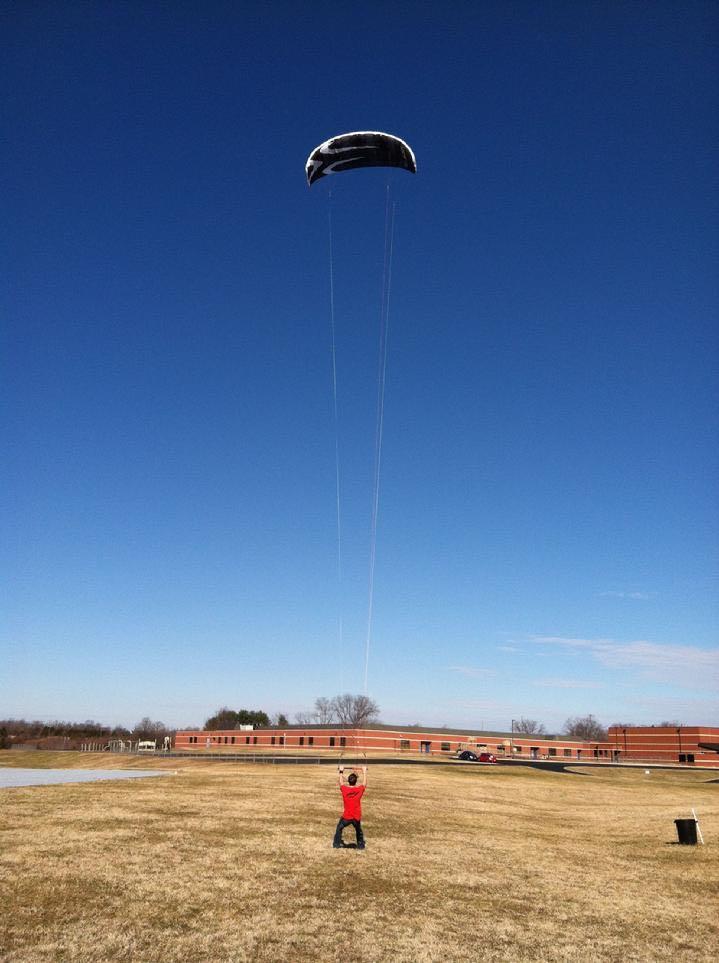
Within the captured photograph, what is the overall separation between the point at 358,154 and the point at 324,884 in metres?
20.7

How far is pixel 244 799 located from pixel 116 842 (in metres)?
11.8

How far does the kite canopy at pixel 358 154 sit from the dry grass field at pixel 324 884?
2033cm

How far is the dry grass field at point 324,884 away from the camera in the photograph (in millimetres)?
11414

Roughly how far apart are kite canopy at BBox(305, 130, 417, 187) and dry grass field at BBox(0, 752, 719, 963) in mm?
20328

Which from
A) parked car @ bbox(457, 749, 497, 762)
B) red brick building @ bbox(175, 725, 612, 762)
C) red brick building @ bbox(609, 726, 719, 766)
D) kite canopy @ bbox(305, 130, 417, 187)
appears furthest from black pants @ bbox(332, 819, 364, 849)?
red brick building @ bbox(609, 726, 719, 766)

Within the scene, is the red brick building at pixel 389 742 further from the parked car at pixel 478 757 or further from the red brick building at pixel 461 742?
the parked car at pixel 478 757

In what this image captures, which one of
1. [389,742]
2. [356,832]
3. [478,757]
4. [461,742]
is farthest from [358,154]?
[461,742]

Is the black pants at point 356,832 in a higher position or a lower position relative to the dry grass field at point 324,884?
higher

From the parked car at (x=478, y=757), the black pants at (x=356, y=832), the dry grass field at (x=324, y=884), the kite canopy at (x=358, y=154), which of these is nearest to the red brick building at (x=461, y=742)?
the parked car at (x=478, y=757)

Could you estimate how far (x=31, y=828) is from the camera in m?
19.6

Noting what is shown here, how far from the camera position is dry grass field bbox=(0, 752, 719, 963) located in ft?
37.4

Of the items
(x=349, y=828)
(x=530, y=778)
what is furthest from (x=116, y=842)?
(x=530, y=778)

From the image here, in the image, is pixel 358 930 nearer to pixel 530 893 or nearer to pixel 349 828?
pixel 530 893

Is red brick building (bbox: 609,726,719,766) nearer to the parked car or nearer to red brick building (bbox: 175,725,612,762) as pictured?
red brick building (bbox: 175,725,612,762)
